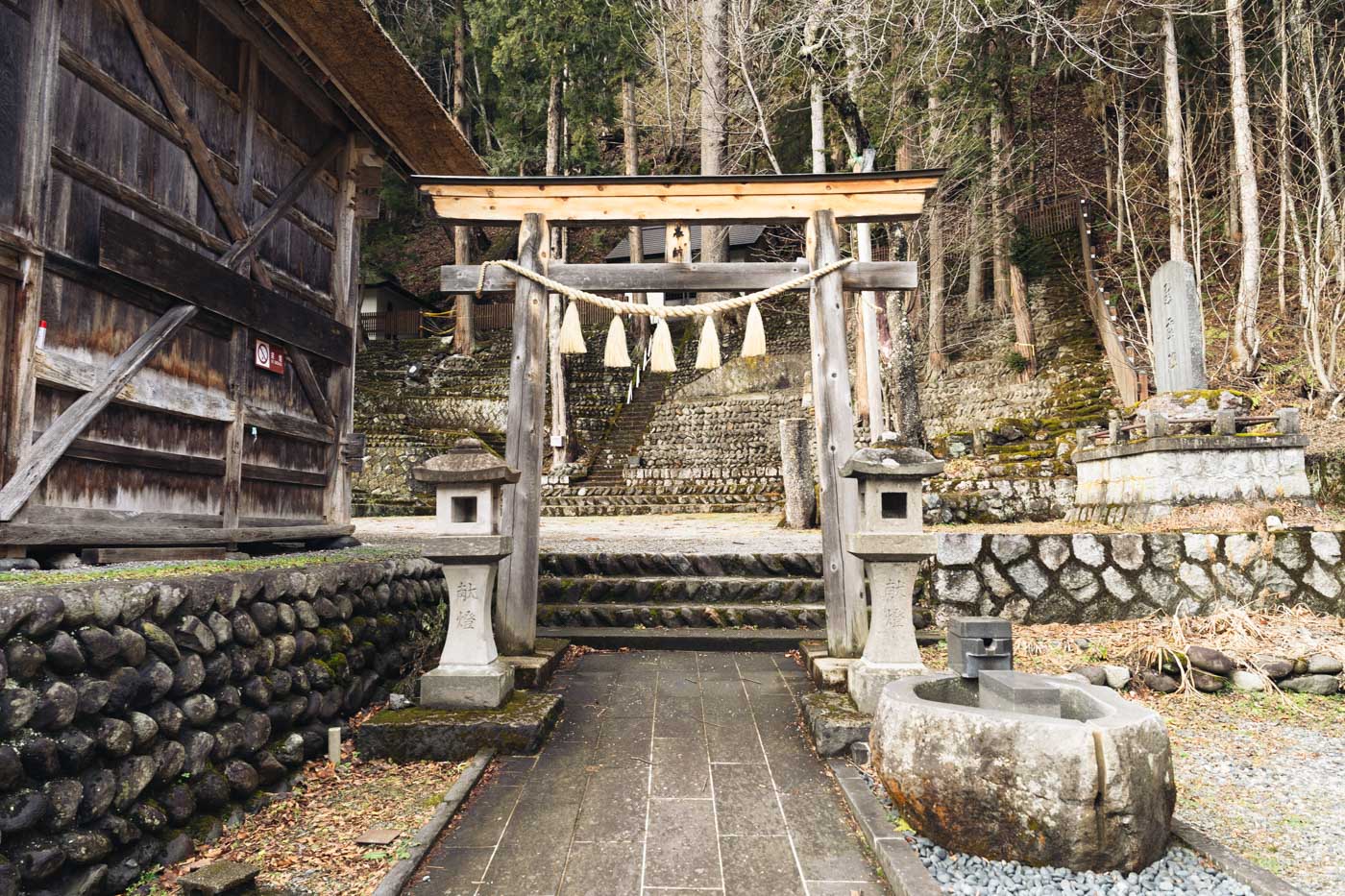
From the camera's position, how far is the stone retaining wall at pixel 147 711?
2402 millimetres

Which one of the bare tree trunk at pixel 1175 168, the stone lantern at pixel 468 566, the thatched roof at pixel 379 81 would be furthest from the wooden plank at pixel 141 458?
the bare tree trunk at pixel 1175 168

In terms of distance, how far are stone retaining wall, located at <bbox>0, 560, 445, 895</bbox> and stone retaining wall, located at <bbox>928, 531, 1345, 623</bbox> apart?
4.89m

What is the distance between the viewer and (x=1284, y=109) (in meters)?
11.9

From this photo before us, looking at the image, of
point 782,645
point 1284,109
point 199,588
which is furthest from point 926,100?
point 199,588

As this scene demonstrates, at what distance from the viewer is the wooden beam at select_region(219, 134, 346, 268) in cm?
549

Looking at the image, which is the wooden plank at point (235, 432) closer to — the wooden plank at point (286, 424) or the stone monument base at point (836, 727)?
the wooden plank at point (286, 424)

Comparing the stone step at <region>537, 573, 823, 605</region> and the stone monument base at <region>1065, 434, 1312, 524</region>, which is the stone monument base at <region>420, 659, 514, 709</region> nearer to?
the stone step at <region>537, 573, 823, 605</region>

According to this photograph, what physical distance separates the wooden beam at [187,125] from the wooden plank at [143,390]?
121 cm

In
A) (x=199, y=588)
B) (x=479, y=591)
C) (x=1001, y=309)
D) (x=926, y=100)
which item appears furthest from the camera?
(x=1001, y=309)

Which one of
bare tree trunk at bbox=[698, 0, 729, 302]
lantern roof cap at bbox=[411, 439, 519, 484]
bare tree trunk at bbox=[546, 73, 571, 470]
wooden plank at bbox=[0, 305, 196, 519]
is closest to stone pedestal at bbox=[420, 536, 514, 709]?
lantern roof cap at bbox=[411, 439, 519, 484]

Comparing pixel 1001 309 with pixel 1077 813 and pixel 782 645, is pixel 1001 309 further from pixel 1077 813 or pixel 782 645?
pixel 1077 813

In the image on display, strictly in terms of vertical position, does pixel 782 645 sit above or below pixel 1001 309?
below

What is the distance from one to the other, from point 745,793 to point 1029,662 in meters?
2.82

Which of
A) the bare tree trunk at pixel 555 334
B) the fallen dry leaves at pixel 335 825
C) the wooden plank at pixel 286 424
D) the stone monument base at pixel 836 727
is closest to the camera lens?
the fallen dry leaves at pixel 335 825
